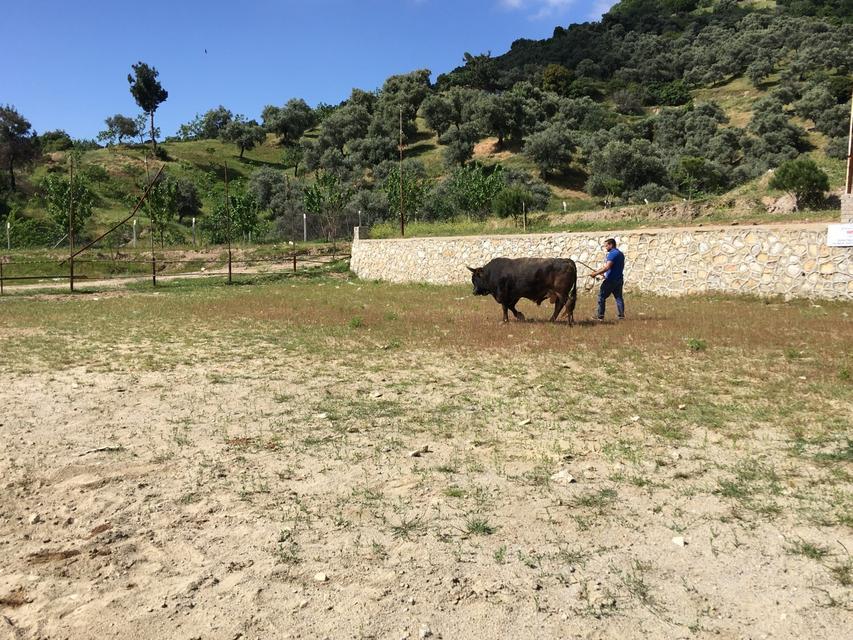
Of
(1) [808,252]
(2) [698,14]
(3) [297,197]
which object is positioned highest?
(2) [698,14]

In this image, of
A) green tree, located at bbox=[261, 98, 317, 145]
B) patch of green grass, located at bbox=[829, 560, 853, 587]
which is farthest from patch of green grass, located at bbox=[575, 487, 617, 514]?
green tree, located at bbox=[261, 98, 317, 145]

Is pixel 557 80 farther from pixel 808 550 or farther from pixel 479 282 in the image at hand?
pixel 808 550

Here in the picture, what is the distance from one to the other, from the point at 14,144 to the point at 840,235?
219 feet

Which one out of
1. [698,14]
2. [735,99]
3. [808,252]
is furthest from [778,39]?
[808,252]

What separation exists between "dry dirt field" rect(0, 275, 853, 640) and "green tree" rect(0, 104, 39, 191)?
5989 cm

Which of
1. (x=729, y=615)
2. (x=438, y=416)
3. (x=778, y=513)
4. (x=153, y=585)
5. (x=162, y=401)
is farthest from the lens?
(x=162, y=401)

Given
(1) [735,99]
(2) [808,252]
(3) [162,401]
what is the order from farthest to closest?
(1) [735,99]
(2) [808,252]
(3) [162,401]

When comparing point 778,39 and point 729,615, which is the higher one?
point 778,39

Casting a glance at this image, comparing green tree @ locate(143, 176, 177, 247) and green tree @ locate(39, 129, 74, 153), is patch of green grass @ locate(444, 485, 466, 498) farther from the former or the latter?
green tree @ locate(39, 129, 74, 153)

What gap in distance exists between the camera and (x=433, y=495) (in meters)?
4.66

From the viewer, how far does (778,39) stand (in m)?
88.2

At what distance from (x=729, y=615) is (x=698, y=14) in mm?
143963

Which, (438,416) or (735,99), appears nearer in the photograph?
(438,416)

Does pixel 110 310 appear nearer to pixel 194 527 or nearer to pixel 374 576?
pixel 194 527
